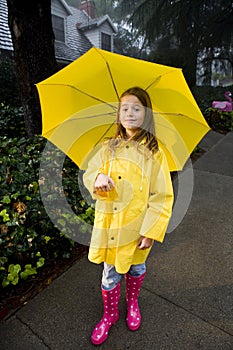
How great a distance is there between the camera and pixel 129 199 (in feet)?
4.63

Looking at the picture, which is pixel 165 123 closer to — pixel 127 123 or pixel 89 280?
pixel 127 123

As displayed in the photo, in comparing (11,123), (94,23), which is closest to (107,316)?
(11,123)

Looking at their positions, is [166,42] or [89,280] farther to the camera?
[166,42]

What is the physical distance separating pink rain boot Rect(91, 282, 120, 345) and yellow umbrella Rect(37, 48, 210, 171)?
2.88 feet

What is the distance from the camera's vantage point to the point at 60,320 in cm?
175

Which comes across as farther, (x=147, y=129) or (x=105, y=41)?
(x=105, y=41)

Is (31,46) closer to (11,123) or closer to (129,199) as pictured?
(11,123)

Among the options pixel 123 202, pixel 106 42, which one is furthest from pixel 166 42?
pixel 123 202

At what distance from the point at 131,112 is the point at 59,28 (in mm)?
14083

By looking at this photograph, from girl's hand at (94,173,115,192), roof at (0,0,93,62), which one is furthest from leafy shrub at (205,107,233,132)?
roof at (0,0,93,62)

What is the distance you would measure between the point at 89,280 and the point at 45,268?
1.39ft

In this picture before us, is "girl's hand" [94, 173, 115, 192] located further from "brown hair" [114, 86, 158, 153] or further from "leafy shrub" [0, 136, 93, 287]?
"leafy shrub" [0, 136, 93, 287]

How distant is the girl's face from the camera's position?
136 cm

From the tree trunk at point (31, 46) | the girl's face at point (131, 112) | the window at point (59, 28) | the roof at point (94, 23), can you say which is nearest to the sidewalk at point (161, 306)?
the girl's face at point (131, 112)
